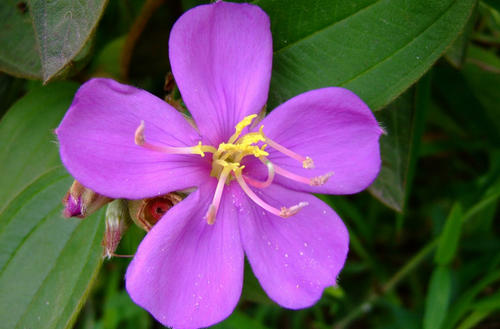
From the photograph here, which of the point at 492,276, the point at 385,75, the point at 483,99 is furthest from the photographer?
the point at 483,99

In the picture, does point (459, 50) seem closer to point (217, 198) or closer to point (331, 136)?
point (331, 136)

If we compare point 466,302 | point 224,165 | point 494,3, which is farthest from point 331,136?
point 466,302

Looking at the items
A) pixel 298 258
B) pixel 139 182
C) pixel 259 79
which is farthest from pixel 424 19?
pixel 139 182

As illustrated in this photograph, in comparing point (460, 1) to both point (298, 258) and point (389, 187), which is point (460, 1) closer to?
point (389, 187)

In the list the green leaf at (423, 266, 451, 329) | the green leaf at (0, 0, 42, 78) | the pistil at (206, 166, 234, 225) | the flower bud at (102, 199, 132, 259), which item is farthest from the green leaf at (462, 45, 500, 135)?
the green leaf at (0, 0, 42, 78)

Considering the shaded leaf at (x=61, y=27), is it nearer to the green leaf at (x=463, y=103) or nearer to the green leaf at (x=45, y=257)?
the green leaf at (x=45, y=257)

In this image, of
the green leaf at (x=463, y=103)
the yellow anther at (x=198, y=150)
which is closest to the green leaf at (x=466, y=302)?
the green leaf at (x=463, y=103)

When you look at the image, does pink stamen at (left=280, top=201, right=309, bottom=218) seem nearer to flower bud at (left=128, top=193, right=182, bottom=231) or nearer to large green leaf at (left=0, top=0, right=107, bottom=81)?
flower bud at (left=128, top=193, right=182, bottom=231)
